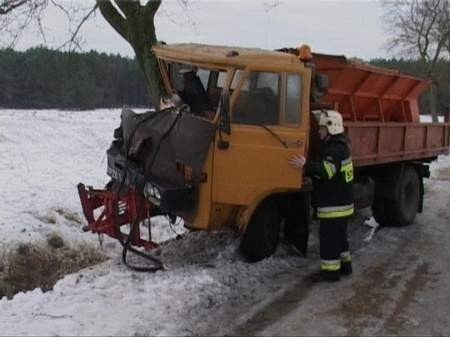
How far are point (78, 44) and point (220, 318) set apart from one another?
29.8 feet

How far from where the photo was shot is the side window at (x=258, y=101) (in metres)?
6.90

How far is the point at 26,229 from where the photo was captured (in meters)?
10.2

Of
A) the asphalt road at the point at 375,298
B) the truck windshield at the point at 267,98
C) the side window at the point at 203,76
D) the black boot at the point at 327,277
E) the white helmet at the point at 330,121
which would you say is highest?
the side window at the point at 203,76

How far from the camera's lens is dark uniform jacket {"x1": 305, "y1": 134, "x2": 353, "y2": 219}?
23.7 feet

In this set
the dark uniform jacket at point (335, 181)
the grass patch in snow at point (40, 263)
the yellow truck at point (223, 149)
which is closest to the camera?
the yellow truck at point (223, 149)

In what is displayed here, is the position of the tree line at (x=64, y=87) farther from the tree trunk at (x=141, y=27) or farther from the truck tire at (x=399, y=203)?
the truck tire at (x=399, y=203)

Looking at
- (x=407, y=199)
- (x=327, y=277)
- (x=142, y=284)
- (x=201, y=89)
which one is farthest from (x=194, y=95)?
(x=407, y=199)

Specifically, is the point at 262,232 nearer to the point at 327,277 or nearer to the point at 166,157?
the point at 327,277

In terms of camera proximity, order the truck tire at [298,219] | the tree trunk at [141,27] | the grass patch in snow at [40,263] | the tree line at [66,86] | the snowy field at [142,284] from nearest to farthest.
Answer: the snowy field at [142,284] < the truck tire at [298,219] < the grass patch in snow at [40,263] < the tree trunk at [141,27] < the tree line at [66,86]

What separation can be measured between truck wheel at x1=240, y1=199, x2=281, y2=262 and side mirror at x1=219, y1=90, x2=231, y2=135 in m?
1.11

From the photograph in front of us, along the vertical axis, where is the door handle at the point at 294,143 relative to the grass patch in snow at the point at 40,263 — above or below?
above

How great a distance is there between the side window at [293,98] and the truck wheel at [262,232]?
40.0 inches

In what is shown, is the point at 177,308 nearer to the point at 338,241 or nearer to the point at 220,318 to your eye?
the point at 220,318

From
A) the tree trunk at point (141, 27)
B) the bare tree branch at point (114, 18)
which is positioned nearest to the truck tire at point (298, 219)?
the tree trunk at point (141, 27)
